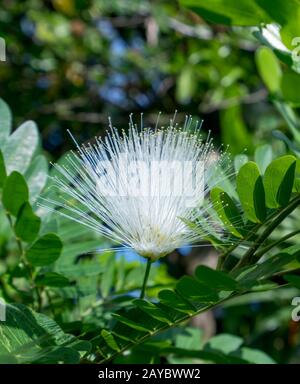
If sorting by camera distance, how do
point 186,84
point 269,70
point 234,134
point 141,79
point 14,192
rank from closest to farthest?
1. point 14,192
2. point 269,70
3. point 234,134
4. point 186,84
5. point 141,79

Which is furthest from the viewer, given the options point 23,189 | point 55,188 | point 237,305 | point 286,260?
A: point 237,305

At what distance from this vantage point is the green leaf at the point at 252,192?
2.93ft

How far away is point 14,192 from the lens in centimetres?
99

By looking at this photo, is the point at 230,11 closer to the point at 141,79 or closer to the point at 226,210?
the point at 226,210

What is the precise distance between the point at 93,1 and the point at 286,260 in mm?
2328

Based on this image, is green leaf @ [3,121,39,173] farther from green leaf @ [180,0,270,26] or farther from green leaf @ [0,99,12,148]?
green leaf @ [180,0,270,26]

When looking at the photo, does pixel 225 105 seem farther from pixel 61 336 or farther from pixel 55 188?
pixel 61 336

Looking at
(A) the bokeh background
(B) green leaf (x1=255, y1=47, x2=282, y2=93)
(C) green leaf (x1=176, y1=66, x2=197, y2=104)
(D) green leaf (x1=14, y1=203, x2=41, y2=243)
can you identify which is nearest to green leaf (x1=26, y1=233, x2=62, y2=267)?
(D) green leaf (x1=14, y1=203, x2=41, y2=243)

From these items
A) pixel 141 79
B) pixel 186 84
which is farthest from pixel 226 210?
pixel 141 79

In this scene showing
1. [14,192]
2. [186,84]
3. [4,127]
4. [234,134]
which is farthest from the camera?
[186,84]

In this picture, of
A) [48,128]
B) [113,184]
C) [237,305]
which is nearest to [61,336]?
[113,184]

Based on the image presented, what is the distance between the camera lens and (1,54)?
1418mm

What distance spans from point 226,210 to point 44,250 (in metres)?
0.27
